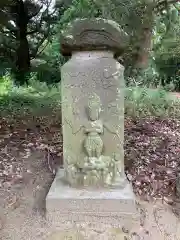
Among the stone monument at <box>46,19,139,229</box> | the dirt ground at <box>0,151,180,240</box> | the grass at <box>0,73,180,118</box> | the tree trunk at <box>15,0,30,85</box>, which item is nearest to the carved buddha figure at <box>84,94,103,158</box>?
the stone monument at <box>46,19,139,229</box>

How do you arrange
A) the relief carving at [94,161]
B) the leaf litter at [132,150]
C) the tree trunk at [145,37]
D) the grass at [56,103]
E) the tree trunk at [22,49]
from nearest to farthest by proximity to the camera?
the relief carving at [94,161]
the leaf litter at [132,150]
the grass at [56,103]
the tree trunk at [145,37]
the tree trunk at [22,49]

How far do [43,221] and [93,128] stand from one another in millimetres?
1109

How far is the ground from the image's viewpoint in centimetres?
316

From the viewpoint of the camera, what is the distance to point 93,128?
3.32 metres

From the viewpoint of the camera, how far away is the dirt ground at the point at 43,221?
3096 mm

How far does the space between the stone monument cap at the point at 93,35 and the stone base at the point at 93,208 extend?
157 centimetres

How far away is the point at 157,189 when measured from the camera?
3.78 meters

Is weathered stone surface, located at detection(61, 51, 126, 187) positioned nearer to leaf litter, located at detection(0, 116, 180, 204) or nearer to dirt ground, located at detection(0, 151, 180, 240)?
dirt ground, located at detection(0, 151, 180, 240)

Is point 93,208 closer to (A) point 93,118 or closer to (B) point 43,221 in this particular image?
(B) point 43,221

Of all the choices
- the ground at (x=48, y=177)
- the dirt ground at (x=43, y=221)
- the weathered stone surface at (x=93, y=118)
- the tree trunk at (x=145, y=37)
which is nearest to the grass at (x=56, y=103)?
the ground at (x=48, y=177)

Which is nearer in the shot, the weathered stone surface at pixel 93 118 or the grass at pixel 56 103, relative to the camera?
the weathered stone surface at pixel 93 118

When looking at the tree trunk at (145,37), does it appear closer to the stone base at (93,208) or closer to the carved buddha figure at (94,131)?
the carved buddha figure at (94,131)

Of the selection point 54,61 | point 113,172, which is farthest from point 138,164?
point 54,61

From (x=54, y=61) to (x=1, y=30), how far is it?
2.41m
